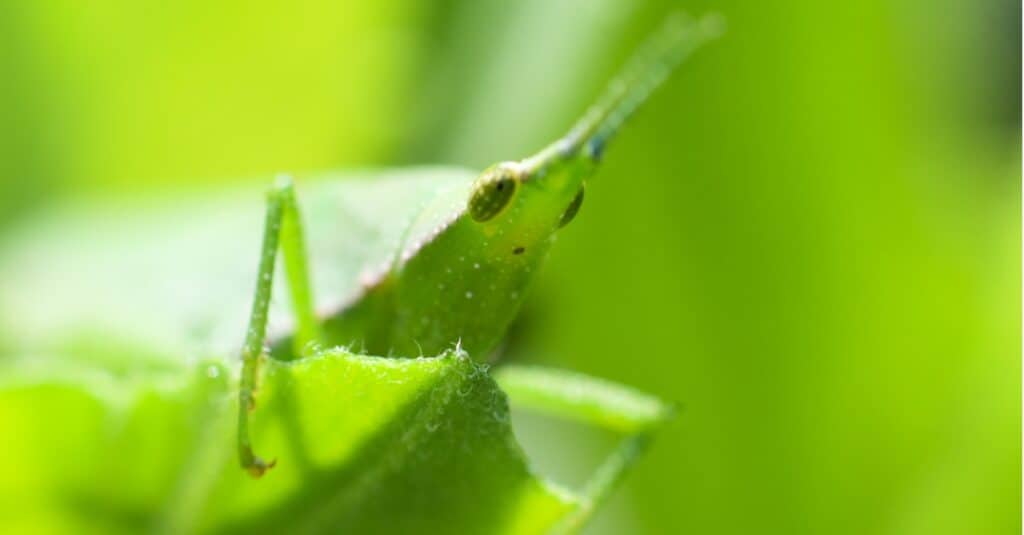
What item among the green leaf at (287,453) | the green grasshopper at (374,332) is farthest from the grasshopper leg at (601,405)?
the green leaf at (287,453)

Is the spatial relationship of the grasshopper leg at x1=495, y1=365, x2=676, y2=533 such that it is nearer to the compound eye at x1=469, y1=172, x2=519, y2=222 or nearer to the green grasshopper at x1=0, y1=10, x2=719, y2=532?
the green grasshopper at x1=0, y1=10, x2=719, y2=532

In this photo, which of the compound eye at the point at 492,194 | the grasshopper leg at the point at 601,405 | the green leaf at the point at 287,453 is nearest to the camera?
the green leaf at the point at 287,453

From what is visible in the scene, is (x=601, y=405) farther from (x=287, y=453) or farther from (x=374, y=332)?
(x=287, y=453)

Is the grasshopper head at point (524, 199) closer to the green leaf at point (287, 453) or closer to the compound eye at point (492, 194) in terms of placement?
the compound eye at point (492, 194)

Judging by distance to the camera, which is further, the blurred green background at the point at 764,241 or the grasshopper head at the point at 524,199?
the blurred green background at the point at 764,241

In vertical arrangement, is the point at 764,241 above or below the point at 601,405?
above

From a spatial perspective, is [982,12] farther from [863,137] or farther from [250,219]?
[250,219]

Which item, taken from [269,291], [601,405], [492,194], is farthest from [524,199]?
[601,405]
